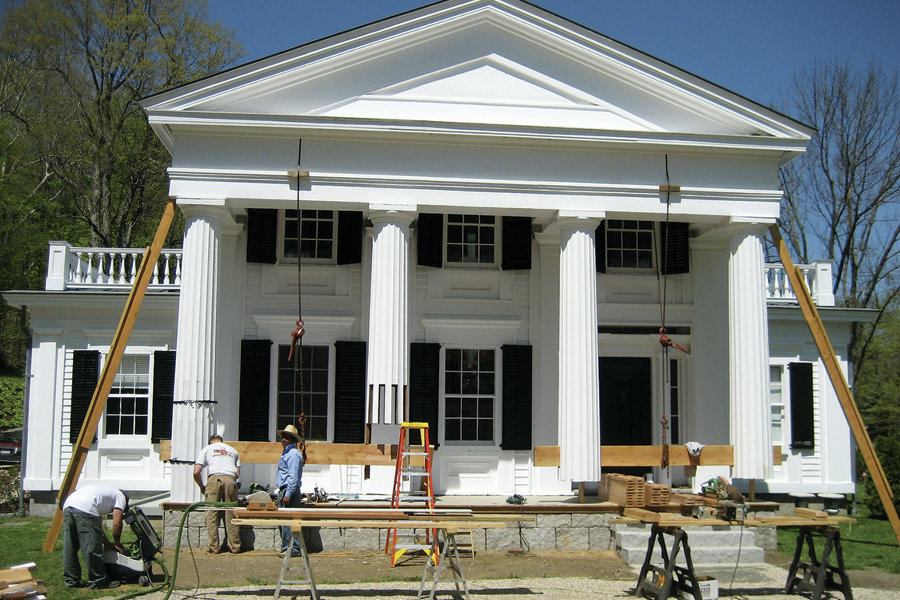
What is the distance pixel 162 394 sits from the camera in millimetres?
17969

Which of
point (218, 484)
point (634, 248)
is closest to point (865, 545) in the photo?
point (634, 248)

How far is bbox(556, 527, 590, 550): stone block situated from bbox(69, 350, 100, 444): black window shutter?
9801 mm

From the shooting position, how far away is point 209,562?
12766 millimetres

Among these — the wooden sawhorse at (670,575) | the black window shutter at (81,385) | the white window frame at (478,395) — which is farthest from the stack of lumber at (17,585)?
the black window shutter at (81,385)

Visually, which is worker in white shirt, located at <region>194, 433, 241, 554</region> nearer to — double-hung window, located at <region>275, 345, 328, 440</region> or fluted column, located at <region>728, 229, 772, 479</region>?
double-hung window, located at <region>275, 345, 328, 440</region>

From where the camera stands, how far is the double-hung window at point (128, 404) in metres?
18.5

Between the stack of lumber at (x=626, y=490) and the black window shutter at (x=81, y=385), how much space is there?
1028 centimetres

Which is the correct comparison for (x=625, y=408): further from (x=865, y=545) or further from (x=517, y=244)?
(x=865, y=545)

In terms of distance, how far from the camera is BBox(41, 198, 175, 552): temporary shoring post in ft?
44.6

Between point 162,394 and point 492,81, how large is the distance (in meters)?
8.72

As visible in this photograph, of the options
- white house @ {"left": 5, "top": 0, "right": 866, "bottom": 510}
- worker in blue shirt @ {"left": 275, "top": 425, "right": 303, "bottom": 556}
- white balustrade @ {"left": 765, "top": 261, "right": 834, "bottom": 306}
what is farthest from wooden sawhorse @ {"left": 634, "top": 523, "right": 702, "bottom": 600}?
white balustrade @ {"left": 765, "top": 261, "right": 834, "bottom": 306}

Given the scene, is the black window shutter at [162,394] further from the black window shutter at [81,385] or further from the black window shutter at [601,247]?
the black window shutter at [601,247]

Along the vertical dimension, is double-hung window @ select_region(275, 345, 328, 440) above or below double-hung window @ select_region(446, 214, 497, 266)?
below

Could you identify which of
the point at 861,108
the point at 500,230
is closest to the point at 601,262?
the point at 500,230
